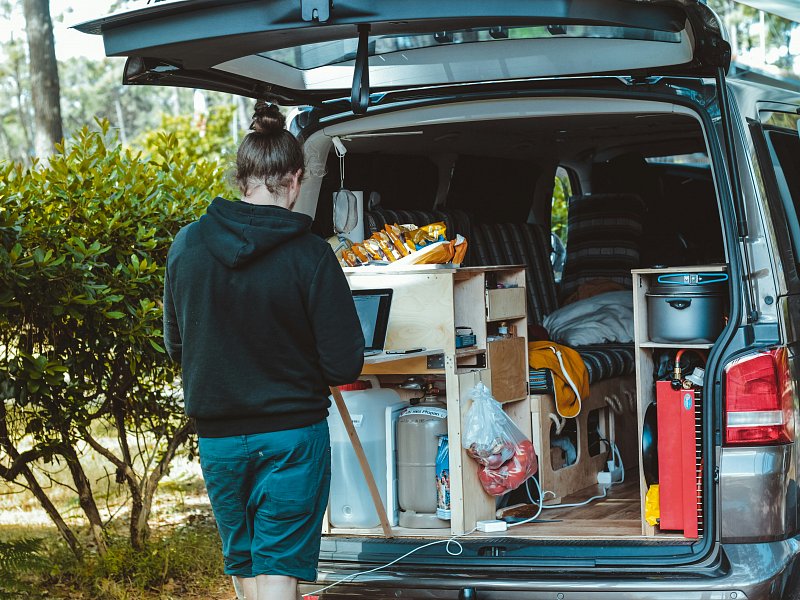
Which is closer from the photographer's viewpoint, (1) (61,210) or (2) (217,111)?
(1) (61,210)

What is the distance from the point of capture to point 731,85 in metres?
3.36

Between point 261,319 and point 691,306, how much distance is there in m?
1.70

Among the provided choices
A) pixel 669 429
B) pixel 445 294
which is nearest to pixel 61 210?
pixel 445 294

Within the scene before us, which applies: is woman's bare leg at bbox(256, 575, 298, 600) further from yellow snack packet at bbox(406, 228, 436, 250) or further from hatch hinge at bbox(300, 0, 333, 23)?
yellow snack packet at bbox(406, 228, 436, 250)

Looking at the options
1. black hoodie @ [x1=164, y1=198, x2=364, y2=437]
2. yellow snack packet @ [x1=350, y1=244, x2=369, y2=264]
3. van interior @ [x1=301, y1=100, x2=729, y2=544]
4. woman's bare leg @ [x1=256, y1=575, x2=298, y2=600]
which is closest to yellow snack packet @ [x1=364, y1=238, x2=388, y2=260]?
yellow snack packet @ [x1=350, y1=244, x2=369, y2=264]

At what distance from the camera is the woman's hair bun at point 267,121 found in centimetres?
298

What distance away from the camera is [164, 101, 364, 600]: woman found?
2795 millimetres

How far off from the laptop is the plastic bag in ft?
1.58

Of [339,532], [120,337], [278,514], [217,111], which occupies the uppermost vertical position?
[217,111]

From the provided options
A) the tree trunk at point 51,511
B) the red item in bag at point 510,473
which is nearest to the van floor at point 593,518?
the red item in bag at point 510,473

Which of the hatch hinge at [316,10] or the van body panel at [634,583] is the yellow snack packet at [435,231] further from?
the hatch hinge at [316,10]

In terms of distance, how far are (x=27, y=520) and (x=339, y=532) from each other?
321cm

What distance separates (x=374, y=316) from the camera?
3.85 meters

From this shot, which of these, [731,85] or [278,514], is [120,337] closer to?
[278,514]
